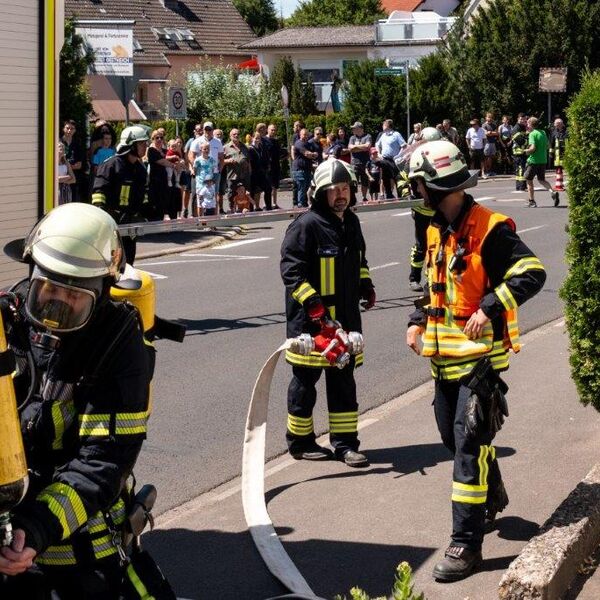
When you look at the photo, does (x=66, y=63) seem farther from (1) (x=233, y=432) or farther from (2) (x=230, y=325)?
(1) (x=233, y=432)

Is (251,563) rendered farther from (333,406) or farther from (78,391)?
(78,391)

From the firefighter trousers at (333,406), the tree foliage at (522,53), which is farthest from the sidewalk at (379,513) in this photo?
the tree foliage at (522,53)

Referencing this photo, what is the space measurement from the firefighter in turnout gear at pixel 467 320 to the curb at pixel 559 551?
1.22 ft

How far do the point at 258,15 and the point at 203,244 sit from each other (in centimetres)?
9541

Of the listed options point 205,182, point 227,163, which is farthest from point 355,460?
point 227,163

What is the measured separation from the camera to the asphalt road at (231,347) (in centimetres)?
777

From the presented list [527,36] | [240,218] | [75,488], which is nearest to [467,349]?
[75,488]

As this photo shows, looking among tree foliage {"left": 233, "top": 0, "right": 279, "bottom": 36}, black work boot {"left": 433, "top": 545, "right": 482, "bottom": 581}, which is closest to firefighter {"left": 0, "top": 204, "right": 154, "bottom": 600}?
black work boot {"left": 433, "top": 545, "right": 482, "bottom": 581}

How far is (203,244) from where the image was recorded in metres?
21.0

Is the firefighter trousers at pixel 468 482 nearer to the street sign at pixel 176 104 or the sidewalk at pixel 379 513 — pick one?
the sidewalk at pixel 379 513

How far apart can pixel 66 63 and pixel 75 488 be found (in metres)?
20.5

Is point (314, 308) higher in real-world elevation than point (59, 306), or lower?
lower

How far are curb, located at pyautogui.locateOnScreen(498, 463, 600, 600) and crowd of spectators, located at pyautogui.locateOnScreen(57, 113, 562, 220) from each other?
1046cm

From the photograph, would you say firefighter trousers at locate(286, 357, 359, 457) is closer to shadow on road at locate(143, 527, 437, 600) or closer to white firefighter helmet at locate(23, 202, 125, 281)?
shadow on road at locate(143, 527, 437, 600)
